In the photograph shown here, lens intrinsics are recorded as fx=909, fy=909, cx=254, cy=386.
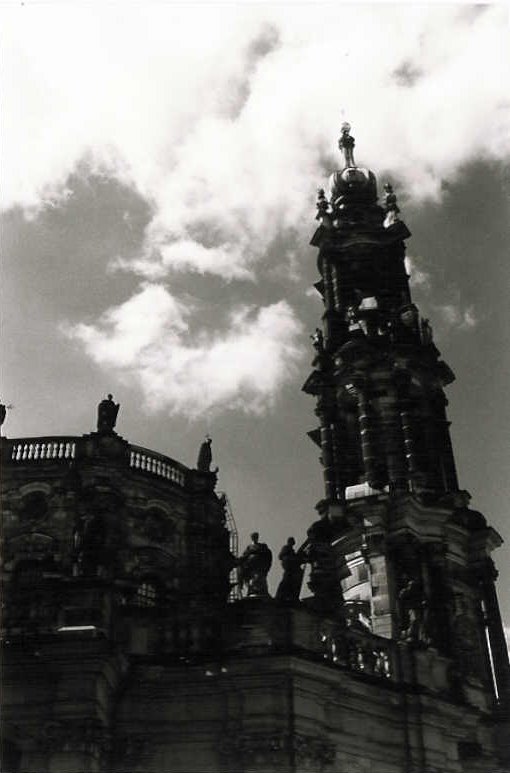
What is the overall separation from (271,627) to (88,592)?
3698 millimetres

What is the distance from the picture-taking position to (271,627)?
18172mm

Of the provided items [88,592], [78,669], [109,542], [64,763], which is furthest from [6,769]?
[109,542]

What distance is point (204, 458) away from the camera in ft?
94.9

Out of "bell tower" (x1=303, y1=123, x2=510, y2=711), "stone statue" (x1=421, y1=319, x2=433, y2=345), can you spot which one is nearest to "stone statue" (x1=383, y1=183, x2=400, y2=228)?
"bell tower" (x1=303, y1=123, x2=510, y2=711)

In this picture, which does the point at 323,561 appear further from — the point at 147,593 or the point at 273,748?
the point at 273,748

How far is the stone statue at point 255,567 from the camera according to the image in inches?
737

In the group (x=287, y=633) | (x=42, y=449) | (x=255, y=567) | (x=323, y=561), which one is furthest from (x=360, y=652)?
(x=42, y=449)

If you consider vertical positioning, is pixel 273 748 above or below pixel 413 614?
below

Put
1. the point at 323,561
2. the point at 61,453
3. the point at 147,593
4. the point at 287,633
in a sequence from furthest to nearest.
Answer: the point at 61,453 → the point at 323,561 → the point at 147,593 → the point at 287,633

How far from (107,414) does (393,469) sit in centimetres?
856

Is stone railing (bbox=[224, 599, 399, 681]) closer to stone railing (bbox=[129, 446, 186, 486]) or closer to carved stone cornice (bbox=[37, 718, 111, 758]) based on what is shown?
carved stone cornice (bbox=[37, 718, 111, 758])

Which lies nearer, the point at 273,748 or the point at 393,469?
the point at 273,748

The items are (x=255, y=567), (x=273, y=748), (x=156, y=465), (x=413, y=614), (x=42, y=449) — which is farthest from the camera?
(x=156, y=465)

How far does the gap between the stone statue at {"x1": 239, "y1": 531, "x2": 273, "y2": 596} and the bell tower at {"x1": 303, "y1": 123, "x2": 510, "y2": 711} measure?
195 inches
